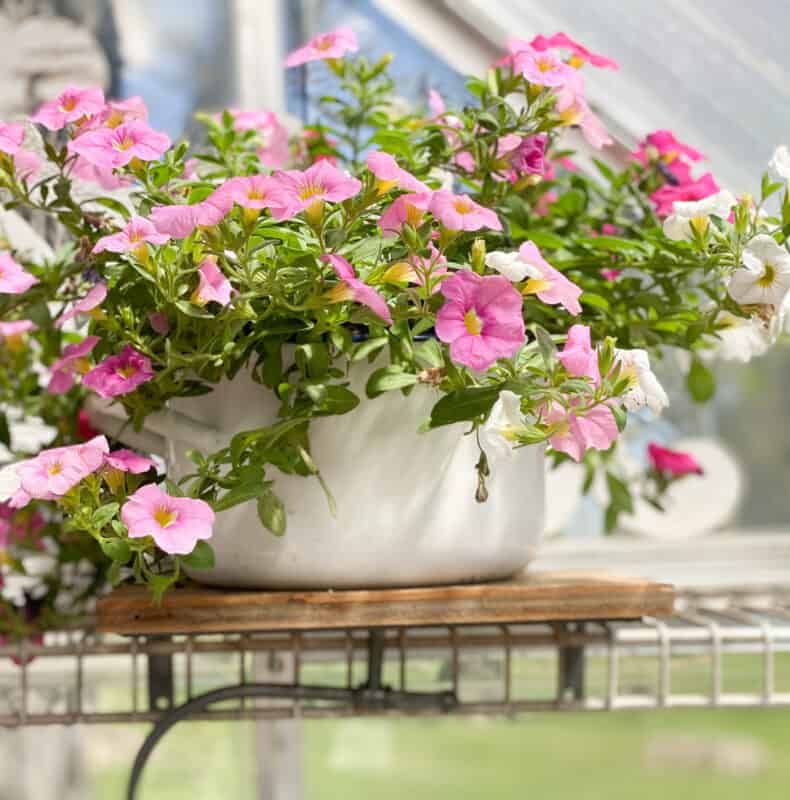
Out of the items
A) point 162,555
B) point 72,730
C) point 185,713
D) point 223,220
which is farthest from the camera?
point 72,730

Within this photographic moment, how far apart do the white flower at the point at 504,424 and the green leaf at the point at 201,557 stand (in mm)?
173

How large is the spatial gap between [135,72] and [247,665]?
66cm

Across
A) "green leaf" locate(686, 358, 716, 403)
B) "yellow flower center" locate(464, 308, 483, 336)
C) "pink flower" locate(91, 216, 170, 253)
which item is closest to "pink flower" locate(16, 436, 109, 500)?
"pink flower" locate(91, 216, 170, 253)

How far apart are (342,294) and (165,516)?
0.15m

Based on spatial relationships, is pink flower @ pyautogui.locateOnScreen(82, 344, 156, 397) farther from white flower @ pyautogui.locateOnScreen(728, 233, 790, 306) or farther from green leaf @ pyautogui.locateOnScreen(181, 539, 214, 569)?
white flower @ pyautogui.locateOnScreen(728, 233, 790, 306)

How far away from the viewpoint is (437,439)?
65 centimetres

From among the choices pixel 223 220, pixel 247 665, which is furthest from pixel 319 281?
pixel 247 665

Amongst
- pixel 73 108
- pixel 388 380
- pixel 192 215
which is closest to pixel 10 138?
pixel 73 108

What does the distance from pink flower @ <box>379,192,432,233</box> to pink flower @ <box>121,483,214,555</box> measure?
0.17 meters

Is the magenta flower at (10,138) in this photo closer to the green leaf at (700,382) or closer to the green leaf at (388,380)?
the green leaf at (388,380)

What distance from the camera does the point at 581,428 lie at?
0.56 meters

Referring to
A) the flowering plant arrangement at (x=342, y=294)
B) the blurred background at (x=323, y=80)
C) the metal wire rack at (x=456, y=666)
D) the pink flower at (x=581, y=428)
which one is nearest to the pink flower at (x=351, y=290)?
the flowering plant arrangement at (x=342, y=294)

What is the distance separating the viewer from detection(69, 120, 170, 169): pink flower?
0.58 m

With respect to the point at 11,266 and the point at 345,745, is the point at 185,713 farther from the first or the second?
the point at 345,745
